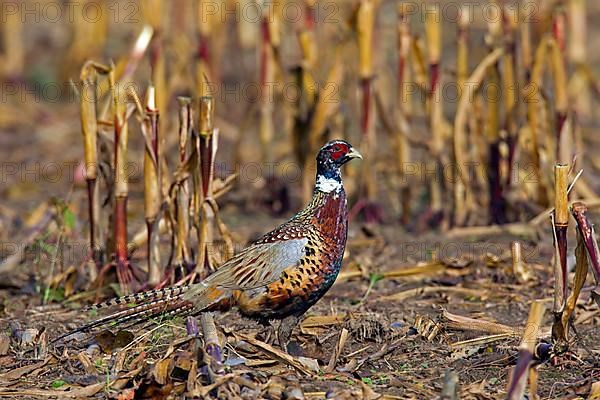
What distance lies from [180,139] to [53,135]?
5.38m

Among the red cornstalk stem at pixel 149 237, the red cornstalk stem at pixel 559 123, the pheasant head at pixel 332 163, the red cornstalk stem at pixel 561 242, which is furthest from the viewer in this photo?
the red cornstalk stem at pixel 559 123

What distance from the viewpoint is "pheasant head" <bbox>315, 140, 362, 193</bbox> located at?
18.1ft

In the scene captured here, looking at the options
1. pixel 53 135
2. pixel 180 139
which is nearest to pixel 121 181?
pixel 180 139

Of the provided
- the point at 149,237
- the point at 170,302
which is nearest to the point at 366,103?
the point at 149,237

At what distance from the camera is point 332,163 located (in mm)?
5547

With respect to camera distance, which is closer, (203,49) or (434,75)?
(434,75)

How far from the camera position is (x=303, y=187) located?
27.1 ft

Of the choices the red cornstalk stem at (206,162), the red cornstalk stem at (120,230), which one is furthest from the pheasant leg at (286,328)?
the red cornstalk stem at (120,230)

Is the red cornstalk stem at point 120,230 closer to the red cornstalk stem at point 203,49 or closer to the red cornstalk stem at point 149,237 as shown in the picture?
the red cornstalk stem at point 149,237

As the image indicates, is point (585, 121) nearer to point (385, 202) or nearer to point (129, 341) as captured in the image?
point (385, 202)

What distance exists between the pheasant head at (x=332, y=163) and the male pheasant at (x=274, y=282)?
120 millimetres

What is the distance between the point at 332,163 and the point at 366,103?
8.19ft

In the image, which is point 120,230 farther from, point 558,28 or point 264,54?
point 558,28

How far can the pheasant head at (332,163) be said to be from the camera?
553 centimetres
